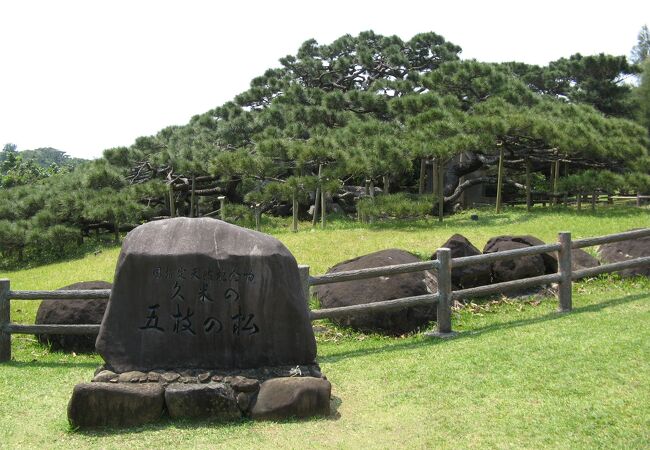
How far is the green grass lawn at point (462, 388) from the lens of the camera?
210 inches

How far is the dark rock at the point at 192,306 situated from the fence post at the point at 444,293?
9.14ft

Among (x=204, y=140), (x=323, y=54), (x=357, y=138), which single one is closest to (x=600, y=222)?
(x=357, y=138)

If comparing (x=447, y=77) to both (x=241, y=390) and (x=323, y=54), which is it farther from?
(x=241, y=390)

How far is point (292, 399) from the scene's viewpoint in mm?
5848

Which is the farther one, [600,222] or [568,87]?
[568,87]

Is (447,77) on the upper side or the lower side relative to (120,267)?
upper

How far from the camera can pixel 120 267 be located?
20.3ft

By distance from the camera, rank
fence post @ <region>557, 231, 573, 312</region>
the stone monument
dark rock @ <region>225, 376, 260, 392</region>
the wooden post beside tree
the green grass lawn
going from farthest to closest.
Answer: the wooden post beside tree → fence post @ <region>557, 231, 573, 312</region> → the stone monument → dark rock @ <region>225, 376, 260, 392</region> → the green grass lawn

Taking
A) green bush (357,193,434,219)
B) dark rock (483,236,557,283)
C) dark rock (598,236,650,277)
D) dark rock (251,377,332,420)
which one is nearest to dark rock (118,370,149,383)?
dark rock (251,377,332,420)

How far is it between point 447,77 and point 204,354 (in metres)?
20.2

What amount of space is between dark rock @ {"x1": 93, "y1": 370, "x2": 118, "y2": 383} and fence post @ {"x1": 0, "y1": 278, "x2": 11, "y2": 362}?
2.50m

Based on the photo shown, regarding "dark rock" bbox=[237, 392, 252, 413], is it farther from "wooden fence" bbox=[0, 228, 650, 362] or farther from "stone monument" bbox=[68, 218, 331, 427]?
"wooden fence" bbox=[0, 228, 650, 362]

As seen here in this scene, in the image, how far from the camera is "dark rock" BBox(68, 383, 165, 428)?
5691 millimetres

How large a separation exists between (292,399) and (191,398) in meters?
0.87
